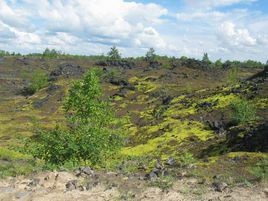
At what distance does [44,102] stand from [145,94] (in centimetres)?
3976

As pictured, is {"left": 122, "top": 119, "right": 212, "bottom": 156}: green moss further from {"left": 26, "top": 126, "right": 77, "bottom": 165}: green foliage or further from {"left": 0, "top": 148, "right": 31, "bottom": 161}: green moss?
{"left": 26, "top": 126, "right": 77, "bottom": 165}: green foliage

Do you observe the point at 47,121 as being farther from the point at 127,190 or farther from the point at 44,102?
the point at 127,190

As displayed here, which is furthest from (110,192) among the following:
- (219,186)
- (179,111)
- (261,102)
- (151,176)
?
(179,111)

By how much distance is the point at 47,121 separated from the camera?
383 feet

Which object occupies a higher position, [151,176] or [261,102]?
[261,102]

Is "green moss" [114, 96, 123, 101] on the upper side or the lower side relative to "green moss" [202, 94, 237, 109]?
lower

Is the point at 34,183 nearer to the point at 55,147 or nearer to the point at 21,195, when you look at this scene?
the point at 21,195

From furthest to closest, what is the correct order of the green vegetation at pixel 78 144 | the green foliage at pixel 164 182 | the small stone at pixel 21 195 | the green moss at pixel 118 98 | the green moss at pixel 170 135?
the green moss at pixel 118 98 < the green moss at pixel 170 135 < the green vegetation at pixel 78 144 < the green foliage at pixel 164 182 < the small stone at pixel 21 195

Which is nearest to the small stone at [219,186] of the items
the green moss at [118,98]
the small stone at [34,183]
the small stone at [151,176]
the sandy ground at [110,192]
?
the sandy ground at [110,192]

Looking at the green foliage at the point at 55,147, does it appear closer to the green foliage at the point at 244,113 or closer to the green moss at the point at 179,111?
the green foliage at the point at 244,113

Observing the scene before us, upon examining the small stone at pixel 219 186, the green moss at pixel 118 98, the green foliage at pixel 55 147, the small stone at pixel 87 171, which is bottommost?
the green moss at pixel 118 98

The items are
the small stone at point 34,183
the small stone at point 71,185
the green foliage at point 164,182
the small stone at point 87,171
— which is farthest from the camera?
the small stone at point 87,171

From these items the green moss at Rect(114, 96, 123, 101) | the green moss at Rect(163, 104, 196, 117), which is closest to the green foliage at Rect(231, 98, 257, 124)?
the green moss at Rect(163, 104, 196, 117)

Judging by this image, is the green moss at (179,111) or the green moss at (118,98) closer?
the green moss at (179,111)
